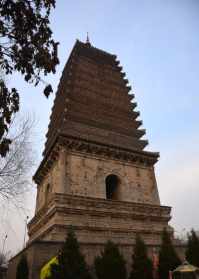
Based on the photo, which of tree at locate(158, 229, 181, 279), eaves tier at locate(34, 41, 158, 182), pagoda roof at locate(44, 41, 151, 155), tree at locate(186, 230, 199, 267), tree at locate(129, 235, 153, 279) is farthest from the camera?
pagoda roof at locate(44, 41, 151, 155)

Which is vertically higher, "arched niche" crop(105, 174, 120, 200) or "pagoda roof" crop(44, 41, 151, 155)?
"pagoda roof" crop(44, 41, 151, 155)

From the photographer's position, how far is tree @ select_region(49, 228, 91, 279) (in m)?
10.9

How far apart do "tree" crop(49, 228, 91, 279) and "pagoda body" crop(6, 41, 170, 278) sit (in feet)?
7.58

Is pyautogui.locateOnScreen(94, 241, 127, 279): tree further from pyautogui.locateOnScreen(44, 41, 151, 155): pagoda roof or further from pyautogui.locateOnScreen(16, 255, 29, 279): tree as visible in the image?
pyautogui.locateOnScreen(44, 41, 151, 155): pagoda roof

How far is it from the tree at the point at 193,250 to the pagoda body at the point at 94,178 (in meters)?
2.83

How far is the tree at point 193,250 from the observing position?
1492cm

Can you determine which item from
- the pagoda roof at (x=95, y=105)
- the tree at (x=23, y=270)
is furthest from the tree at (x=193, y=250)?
the tree at (x=23, y=270)

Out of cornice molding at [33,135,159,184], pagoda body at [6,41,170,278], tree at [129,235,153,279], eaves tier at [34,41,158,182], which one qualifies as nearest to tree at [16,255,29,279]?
pagoda body at [6,41,170,278]

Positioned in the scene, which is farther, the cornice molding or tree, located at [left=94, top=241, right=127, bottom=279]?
the cornice molding

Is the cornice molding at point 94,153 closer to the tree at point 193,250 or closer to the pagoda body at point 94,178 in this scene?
the pagoda body at point 94,178

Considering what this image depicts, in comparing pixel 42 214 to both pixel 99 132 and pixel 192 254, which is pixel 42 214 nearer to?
pixel 99 132

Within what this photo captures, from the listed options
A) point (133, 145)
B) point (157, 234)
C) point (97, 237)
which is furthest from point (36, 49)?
point (133, 145)

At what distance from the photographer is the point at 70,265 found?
11344 mm

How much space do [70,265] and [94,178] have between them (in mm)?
8097
